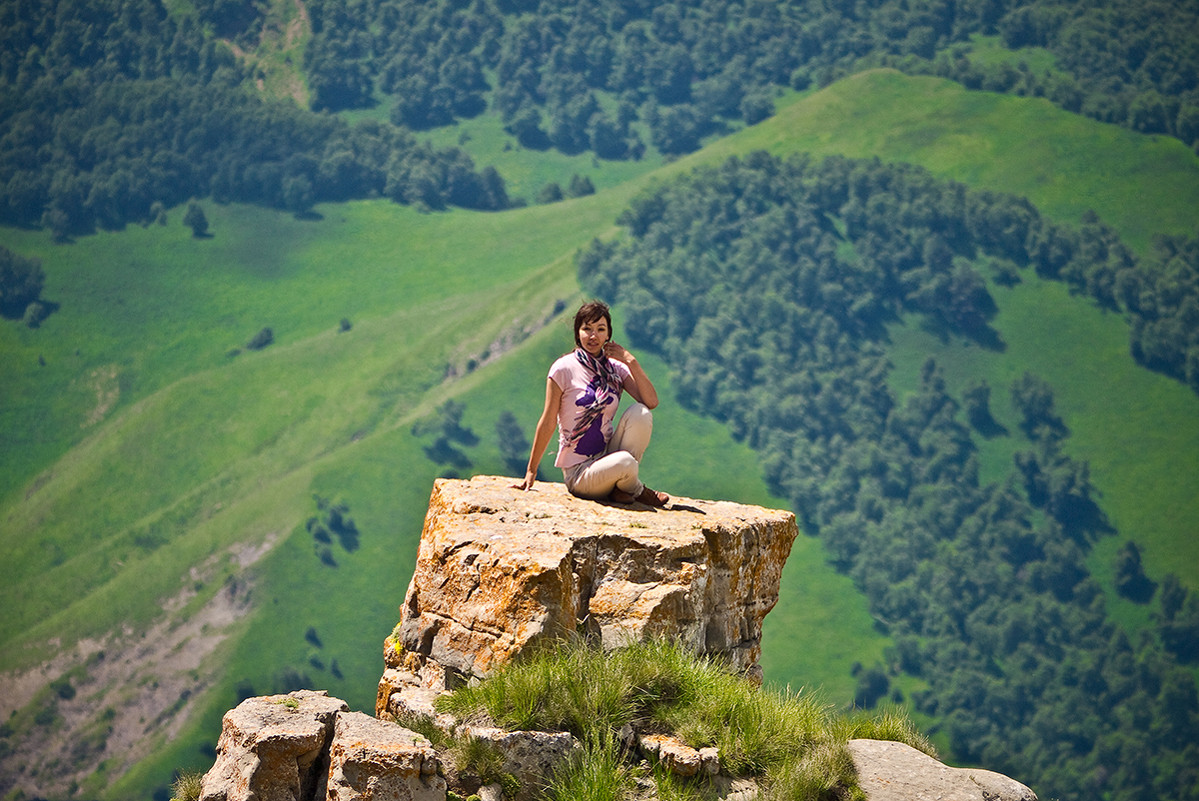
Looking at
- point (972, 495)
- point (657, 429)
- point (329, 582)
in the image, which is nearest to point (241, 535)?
point (329, 582)

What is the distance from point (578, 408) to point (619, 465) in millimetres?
799

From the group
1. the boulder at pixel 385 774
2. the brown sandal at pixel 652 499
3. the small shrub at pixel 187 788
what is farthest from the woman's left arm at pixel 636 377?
the small shrub at pixel 187 788

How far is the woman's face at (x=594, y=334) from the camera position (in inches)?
623

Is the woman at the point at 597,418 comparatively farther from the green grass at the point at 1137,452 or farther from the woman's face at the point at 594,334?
the green grass at the point at 1137,452

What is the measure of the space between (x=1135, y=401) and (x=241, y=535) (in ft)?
333

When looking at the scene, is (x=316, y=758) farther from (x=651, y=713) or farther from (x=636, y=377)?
(x=636, y=377)

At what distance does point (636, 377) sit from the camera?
16047 millimetres

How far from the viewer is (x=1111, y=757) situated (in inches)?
6476

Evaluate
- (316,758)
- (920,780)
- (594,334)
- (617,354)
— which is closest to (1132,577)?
(617,354)

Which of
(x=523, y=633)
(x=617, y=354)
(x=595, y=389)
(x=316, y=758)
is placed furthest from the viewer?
(x=617, y=354)

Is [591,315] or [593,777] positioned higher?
[591,315]

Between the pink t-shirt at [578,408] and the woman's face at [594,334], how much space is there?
0.25 meters

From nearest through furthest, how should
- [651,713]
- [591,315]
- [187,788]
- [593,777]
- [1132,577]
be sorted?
[593,777] < [651,713] < [187,788] < [591,315] < [1132,577]

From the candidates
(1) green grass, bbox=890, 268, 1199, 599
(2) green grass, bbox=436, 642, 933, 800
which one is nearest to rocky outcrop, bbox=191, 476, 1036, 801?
(2) green grass, bbox=436, 642, 933, 800
